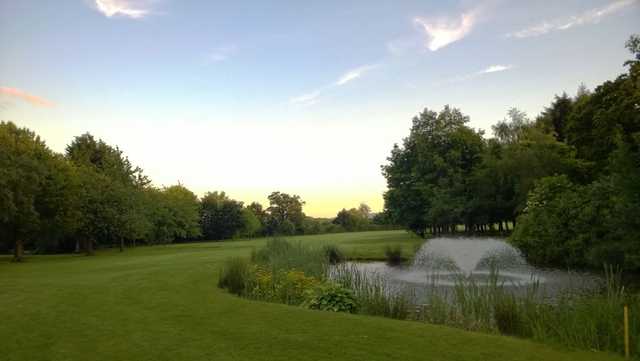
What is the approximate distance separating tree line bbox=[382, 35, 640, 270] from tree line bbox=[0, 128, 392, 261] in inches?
723

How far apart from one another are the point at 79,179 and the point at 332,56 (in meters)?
24.7

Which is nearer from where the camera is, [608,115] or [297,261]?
[297,261]

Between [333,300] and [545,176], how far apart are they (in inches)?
1326

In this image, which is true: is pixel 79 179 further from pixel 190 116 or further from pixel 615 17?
pixel 615 17

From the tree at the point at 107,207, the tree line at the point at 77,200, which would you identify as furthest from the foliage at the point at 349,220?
the tree at the point at 107,207

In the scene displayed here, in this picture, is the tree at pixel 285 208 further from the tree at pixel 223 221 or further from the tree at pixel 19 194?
the tree at pixel 19 194

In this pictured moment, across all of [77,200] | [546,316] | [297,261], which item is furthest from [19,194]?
[546,316]

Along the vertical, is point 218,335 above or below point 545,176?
below

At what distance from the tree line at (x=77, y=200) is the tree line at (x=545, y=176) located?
18367 millimetres

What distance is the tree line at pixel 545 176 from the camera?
2233 centimetres

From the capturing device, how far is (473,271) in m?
23.4

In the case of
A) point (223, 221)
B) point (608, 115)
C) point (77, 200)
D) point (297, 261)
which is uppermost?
point (608, 115)

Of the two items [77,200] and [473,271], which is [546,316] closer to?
[473,271]

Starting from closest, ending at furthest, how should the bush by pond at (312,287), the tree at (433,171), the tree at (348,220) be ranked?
1. the bush by pond at (312,287)
2. the tree at (433,171)
3. the tree at (348,220)
